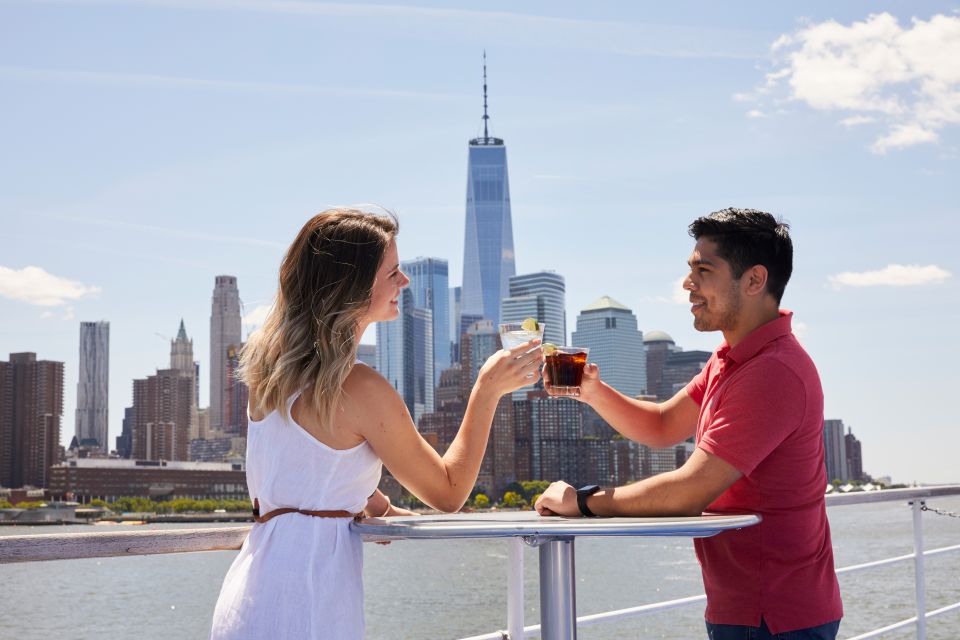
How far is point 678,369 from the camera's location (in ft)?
407

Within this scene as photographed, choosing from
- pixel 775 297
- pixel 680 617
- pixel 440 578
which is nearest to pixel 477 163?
pixel 440 578

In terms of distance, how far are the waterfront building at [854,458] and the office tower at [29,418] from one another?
81572 millimetres

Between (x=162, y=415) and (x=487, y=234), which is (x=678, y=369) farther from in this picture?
(x=162, y=415)

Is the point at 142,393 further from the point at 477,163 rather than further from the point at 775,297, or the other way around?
the point at 775,297

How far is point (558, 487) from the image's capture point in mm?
1891

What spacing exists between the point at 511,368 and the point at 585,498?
327 mm

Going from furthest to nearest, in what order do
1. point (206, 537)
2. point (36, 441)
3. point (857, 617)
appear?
point (36, 441)
point (857, 617)
point (206, 537)

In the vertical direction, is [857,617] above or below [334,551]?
below

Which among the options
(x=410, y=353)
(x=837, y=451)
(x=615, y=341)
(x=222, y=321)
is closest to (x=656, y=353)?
(x=615, y=341)

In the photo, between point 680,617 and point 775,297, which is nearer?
point 775,297

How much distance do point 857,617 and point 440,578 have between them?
1973 cm

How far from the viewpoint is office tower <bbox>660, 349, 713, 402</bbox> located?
4468 inches

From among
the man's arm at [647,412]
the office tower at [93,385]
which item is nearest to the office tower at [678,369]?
the office tower at [93,385]

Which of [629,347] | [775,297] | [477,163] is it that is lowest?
[775,297]
